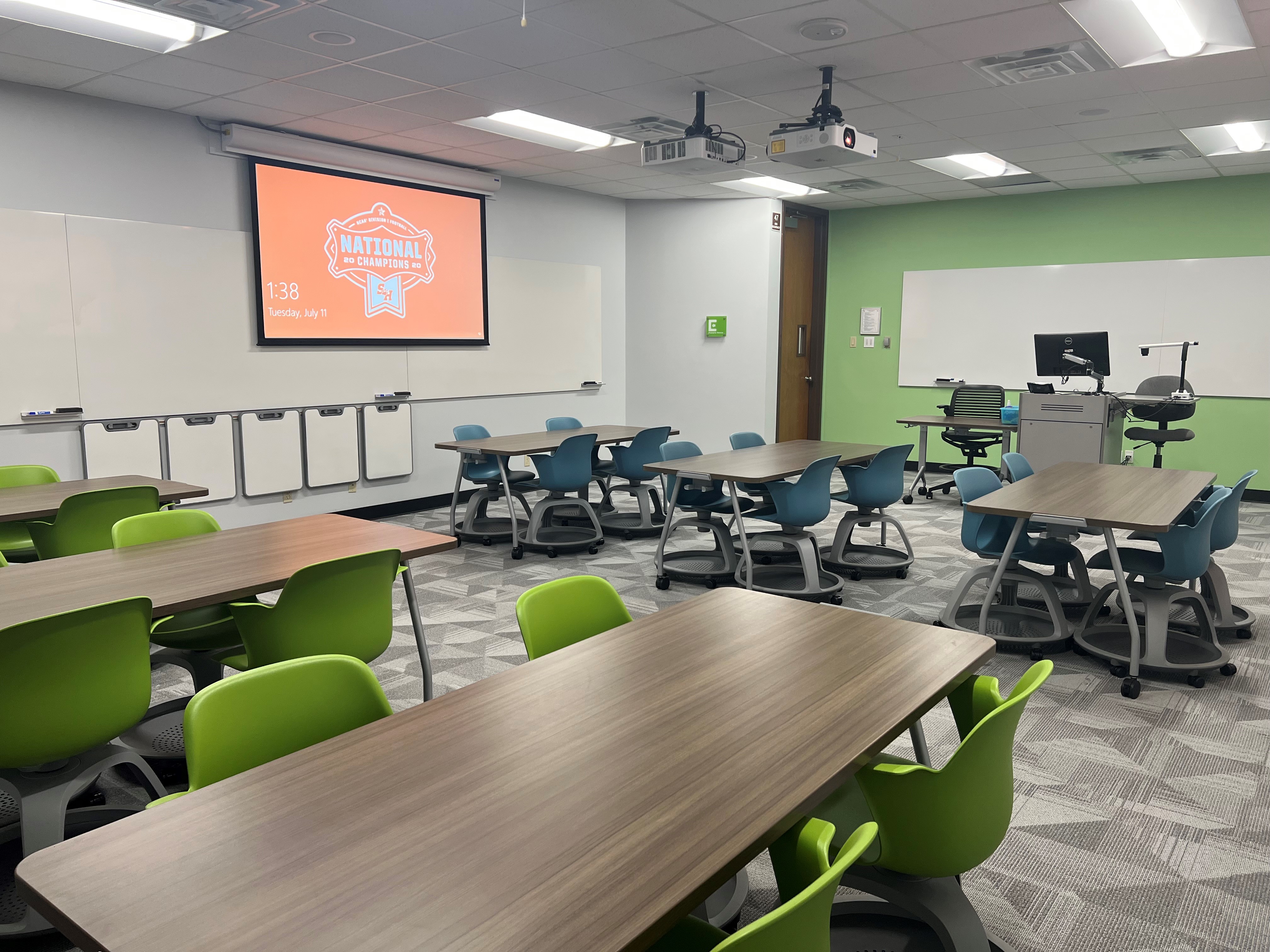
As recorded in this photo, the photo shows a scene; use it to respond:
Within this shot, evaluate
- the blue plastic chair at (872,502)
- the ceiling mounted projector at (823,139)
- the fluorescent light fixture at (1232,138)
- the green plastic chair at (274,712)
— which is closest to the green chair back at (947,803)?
the green plastic chair at (274,712)

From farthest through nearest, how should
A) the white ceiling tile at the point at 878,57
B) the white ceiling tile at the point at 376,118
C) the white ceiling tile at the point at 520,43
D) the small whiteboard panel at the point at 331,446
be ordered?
the small whiteboard panel at the point at 331,446
the white ceiling tile at the point at 376,118
the white ceiling tile at the point at 878,57
the white ceiling tile at the point at 520,43

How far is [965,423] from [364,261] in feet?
18.1

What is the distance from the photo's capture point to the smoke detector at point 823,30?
4.26 m

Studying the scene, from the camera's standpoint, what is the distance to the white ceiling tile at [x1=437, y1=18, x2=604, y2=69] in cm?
434

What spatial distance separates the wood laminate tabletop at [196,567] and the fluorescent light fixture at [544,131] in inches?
146

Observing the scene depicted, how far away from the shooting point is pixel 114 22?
4.43m

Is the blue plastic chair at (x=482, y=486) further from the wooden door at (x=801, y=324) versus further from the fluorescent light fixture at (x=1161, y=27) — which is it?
the fluorescent light fixture at (x=1161, y=27)

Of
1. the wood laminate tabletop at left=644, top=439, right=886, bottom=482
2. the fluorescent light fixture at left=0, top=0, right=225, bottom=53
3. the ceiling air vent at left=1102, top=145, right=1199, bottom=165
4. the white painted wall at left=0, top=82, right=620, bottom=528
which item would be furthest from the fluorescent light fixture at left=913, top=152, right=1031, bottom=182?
the fluorescent light fixture at left=0, top=0, right=225, bottom=53

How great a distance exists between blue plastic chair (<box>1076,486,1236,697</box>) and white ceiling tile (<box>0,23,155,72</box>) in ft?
18.3

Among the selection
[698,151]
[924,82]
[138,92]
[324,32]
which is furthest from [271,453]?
[924,82]

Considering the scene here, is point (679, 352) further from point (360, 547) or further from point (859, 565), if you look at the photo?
point (360, 547)

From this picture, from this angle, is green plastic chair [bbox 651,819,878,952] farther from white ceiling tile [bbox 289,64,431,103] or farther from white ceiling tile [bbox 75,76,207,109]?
white ceiling tile [bbox 75,76,207,109]

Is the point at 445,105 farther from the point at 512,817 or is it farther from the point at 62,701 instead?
the point at 512,817

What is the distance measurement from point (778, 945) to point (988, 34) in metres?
4.66
